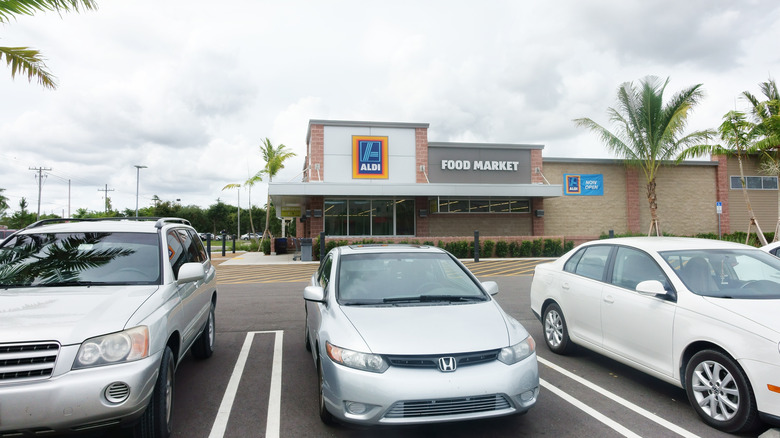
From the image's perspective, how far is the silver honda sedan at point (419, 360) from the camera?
2963 mm

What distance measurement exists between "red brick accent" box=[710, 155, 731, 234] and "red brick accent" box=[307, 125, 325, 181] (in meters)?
23.8

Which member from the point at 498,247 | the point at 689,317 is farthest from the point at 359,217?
the point at 689,317

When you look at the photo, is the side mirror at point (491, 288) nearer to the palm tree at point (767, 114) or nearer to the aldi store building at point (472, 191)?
the aldi store building at point (472, 191)

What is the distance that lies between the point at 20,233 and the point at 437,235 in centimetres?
2015

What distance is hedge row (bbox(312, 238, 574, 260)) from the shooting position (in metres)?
20.7

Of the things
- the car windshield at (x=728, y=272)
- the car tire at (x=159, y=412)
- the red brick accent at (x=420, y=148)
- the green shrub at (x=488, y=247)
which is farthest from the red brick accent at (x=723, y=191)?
the car tire at (x=159, y=412)

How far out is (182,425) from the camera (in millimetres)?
3621

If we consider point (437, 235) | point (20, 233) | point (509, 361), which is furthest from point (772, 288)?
point (437, 235)

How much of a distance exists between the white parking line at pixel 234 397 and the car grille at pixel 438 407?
1.15 m

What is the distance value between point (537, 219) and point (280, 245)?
1498 cm

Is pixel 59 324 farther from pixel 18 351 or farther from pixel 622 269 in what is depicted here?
pixel 622 269

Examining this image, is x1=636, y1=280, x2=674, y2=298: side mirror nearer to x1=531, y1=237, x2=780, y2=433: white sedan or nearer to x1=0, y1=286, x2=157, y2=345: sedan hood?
x1=531, y1=237, x2=780, y2=433: white sedan

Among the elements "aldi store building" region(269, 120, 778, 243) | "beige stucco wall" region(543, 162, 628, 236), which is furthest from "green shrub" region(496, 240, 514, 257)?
"beige stucco wall" region(543, 162, 628, 236)

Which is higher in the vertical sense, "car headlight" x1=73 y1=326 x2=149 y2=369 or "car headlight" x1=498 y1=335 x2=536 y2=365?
"car headlight" x1=73 y1=326 x2=149 y2=369
